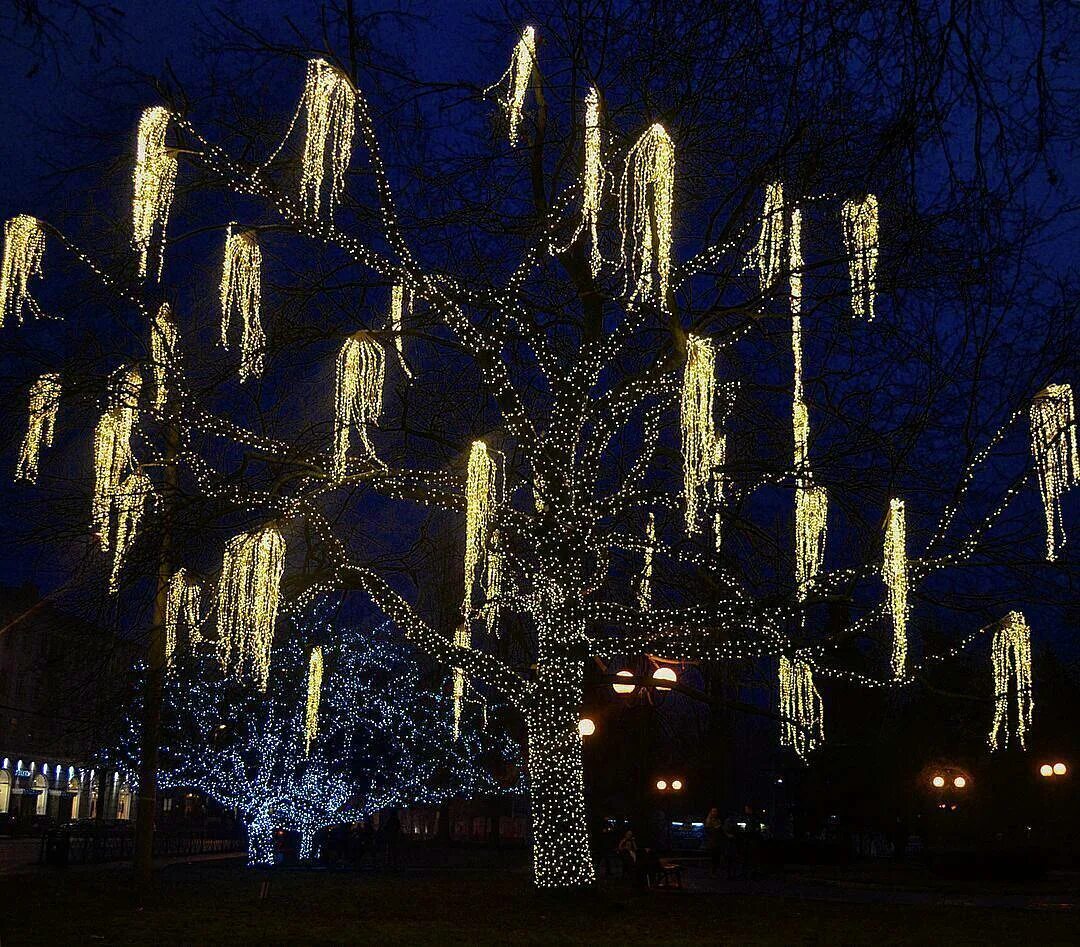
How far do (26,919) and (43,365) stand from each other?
6326 mm

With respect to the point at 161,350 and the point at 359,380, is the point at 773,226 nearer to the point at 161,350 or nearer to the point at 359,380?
the point at 359,380

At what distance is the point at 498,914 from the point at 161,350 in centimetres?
778

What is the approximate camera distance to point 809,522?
44.6 feet

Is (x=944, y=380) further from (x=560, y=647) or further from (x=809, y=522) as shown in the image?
(x=560, y=647)

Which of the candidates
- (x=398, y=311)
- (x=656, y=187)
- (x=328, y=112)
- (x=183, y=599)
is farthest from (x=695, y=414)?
(x=183, y=599)

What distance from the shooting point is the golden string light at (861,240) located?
898 centimetres

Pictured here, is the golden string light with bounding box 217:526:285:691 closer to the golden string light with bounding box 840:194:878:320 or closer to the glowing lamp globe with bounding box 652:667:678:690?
the glowing lamp globe with bounding box 652:667:678:690

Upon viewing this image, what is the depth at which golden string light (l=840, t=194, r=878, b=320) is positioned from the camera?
898 centimetres

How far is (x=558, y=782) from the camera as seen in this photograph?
16.2 meters

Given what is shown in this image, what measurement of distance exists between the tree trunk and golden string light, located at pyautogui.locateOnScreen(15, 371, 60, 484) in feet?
23.9

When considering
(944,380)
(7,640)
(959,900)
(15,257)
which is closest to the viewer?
(15,257)

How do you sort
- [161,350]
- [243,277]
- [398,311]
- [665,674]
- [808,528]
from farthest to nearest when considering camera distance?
[665,674] < [398,311] < [808,528] < [161,350] < [243,277]

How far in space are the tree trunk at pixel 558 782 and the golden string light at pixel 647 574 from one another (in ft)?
3.99

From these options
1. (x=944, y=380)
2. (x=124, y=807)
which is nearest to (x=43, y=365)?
(x=944, y=380)
